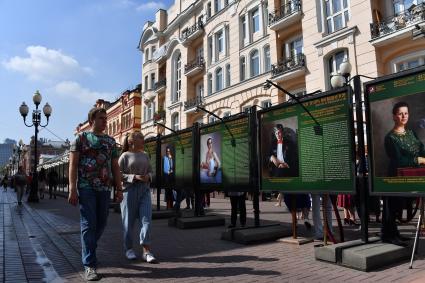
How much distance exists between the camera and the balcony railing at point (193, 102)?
32.5 meters

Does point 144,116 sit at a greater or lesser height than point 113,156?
greater

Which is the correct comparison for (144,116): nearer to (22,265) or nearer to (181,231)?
(181,231)

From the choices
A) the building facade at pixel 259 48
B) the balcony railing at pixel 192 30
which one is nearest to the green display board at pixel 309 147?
the building facade at pixel 259 48

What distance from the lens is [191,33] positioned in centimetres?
3344

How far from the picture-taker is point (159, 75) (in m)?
41.7

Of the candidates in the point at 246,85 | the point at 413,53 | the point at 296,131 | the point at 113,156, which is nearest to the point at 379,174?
the point at 296,131

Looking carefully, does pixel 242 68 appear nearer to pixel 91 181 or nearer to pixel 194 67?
pixel 194 67

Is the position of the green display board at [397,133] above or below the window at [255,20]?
below

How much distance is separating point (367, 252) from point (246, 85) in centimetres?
2231

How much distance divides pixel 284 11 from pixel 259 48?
313cm

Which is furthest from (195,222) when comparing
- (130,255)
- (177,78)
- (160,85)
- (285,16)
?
(160,85)

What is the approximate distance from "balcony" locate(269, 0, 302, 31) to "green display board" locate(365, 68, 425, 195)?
18.4 m

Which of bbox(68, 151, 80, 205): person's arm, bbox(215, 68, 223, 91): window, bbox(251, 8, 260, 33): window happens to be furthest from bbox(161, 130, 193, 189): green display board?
bbox(215, 68, 223, 91): window

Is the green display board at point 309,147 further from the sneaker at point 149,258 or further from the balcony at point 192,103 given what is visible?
the balcony at point 192,103
